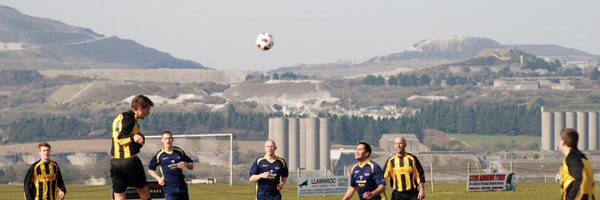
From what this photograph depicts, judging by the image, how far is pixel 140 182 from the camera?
23.0m

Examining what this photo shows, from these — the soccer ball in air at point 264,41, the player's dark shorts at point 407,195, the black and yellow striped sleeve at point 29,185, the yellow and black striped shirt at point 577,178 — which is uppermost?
the soccer ball in air at point 264,41

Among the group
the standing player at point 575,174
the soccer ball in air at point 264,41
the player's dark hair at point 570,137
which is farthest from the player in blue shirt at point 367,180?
the soccer ball in air at point 264,41

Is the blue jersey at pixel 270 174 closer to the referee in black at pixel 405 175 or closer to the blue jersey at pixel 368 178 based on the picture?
the blue jersey at pixel 368 178

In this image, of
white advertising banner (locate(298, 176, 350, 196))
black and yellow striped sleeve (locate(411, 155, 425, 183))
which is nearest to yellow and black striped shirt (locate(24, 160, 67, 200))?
black and yellow striped sleeve (locate(411, 155, 425, 183))

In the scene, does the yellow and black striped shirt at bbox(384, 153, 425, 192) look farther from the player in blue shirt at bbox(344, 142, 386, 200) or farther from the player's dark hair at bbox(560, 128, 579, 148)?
the player's dark hair at bbox(560, 128, 579, 148)

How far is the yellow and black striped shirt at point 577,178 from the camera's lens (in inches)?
820

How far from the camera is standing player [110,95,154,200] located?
73.2 feet

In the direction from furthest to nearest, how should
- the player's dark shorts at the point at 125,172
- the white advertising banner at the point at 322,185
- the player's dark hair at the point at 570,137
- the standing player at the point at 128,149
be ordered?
1. the white advertising banner at the point at 322,185
2. the player's dark shorts at the point at 125,172
3. the standing player at the point at 128,149
4. the player's dark hair at the point at 570,137

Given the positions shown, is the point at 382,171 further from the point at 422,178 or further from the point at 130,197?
the point at 130,197

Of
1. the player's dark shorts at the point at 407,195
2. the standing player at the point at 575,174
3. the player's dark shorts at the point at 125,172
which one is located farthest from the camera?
the player's dark shorts at the point at 407,195

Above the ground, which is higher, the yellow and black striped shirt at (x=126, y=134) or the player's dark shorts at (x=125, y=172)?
the yellow and black striped shirt at (x=126, y=134)

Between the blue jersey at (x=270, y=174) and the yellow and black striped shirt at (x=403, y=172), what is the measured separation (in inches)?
79.2

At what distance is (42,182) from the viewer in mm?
28000

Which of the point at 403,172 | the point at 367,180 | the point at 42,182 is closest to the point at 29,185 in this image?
the point at 42,182
